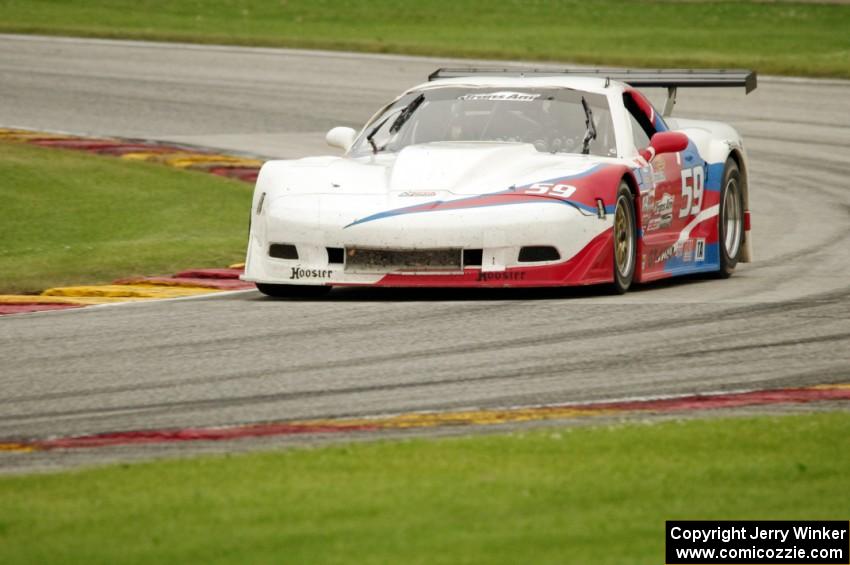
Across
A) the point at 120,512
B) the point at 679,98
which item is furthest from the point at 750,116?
the point at 120,512

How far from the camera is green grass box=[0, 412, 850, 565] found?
5168 mm

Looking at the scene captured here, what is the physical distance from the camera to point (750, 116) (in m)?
21.7

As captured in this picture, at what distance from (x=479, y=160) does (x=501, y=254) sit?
728 millimetres

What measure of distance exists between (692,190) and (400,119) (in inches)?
74.6

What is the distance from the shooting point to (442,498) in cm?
573

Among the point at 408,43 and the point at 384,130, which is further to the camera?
the point at 408,43

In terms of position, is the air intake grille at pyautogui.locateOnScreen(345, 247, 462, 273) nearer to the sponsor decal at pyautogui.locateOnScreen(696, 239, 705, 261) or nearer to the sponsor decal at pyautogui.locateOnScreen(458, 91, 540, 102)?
the sponsor decal at pyautogui.locateOnScreen(458, 91, 540, 102)

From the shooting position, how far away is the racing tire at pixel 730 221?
1204 centimetres

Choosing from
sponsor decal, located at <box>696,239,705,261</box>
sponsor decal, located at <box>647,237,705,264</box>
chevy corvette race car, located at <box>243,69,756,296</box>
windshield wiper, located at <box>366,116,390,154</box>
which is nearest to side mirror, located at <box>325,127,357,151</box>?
chevy corvette race car, located at <box>243,69,756,296</box>

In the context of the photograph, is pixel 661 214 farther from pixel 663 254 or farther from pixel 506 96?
pixel 506 96

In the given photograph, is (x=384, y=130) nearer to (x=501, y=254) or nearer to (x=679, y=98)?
(x=501, y=254)

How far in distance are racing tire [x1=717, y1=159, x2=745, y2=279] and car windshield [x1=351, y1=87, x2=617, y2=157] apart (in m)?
1.26

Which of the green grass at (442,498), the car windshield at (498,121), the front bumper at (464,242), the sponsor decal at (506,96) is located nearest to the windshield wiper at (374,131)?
the car windshield at (498,121)

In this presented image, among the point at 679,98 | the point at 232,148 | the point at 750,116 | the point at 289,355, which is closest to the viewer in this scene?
the point at 289,355
